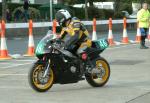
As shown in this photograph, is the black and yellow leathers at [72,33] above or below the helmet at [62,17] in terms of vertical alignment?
below

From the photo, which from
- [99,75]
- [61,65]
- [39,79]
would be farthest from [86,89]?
[39,79]

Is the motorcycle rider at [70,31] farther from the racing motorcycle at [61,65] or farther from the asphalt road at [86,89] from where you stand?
the asphalt road at [86,89]

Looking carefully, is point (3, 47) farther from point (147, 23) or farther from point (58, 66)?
point (58, 66)

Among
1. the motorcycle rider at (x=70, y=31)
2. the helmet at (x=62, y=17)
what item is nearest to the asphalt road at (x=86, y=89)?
the motorcycle rider at (x=70, y=31)

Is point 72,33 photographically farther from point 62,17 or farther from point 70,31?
point 62,17

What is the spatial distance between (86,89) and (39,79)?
1.07 m

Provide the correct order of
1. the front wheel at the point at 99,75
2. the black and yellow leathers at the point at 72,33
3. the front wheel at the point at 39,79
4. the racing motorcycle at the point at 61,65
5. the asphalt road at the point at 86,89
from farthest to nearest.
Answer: the front wheel at the point at 99,75 → the black and yellow leathers at the point at 72,33 → the racing motorcycle at the point at 61,65 → the front wheel at the point at 39,79 → the asphalt road at the point at 86,89

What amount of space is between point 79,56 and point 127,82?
1521 millimetres

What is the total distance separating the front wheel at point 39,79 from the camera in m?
10.2

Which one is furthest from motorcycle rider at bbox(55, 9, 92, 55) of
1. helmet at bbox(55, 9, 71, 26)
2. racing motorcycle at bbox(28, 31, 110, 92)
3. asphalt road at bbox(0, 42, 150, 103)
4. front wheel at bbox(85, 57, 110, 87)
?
asphalt road at bbox(0, 42, 150, 103)

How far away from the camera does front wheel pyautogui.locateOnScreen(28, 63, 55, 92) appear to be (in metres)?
10.2

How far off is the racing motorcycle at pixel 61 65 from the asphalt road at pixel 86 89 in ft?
0.66

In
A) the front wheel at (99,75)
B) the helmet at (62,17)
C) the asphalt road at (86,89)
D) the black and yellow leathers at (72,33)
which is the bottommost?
the asphalt road at (86,89)

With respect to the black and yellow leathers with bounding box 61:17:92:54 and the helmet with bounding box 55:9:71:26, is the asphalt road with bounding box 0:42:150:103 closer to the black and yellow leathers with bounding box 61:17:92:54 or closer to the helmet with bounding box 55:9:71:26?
the black and yellow leathers with bounding box 61:17:92:54
